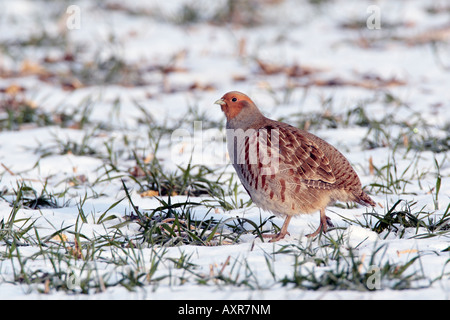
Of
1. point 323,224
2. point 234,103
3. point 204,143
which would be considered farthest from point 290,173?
point 204,143

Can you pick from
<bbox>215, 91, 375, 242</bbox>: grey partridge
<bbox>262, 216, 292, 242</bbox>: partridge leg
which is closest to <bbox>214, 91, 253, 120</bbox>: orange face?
<bbox>215, 91, 375, 242</bbox>: grey partridge

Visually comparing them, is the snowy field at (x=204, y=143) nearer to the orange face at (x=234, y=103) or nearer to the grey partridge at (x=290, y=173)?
the grey partridge at (x=290, y=173)

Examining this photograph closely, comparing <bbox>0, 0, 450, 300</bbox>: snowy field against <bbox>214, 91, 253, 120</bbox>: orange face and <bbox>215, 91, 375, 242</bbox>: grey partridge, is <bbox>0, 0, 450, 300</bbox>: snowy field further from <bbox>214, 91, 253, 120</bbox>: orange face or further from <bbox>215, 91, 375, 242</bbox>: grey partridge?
<bbox>214, 91, 253, 120</bbox>: orange face

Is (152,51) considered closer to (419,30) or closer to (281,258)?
(419,30)

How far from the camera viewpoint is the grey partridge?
3.88 m

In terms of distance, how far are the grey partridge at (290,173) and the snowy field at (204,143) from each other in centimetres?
18

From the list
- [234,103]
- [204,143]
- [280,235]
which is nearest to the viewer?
[280,235]

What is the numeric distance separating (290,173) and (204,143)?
2.14 m

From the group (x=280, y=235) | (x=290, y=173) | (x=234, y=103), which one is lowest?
(x=280, y=235)

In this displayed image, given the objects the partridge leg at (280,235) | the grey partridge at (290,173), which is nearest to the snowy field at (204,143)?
the partridge leg at (280,235)

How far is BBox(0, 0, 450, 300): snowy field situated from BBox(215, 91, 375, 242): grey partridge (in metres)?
0.18

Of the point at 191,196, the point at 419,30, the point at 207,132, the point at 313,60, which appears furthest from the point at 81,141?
the point at 419,30

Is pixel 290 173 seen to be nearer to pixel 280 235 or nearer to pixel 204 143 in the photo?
pixel 280 235

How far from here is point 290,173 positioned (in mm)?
3930
